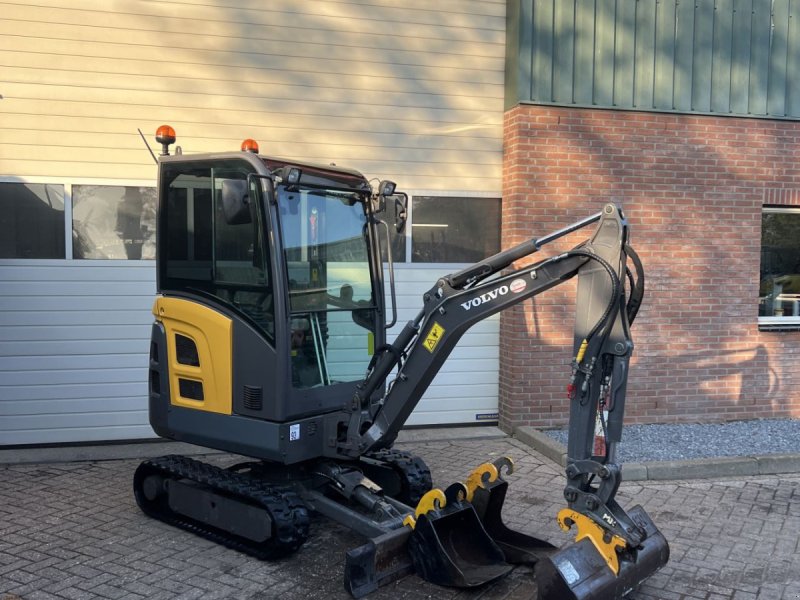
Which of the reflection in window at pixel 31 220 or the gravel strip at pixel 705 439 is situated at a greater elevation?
the reflection in window at pixel 31 220

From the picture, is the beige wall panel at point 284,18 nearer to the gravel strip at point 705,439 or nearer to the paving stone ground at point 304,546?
the paving stone ground at point 304,546

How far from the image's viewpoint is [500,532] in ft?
16.5

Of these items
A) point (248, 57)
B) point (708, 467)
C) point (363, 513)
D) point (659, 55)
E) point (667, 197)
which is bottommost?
point (708, 467)

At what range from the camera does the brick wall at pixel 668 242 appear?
8258 mm

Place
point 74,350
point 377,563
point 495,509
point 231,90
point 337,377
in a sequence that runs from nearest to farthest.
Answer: point 377,563, point 495,509, point 337,377, point 74,350, point 231,90

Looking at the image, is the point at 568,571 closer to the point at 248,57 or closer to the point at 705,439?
the point at 705,439

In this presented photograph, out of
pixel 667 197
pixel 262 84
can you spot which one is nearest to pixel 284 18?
pixel 262 84

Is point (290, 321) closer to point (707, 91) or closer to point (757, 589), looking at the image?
point (757, 589)

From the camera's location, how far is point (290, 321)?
16.4ft

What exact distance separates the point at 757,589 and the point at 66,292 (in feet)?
21.6

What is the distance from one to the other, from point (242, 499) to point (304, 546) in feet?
1.86

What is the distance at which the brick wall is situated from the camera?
8.26 meters

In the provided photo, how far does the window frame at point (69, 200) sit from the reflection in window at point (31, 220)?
0.04 m

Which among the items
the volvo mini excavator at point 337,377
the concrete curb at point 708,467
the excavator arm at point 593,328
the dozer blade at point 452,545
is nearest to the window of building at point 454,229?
the concrete curb at point 708,467
